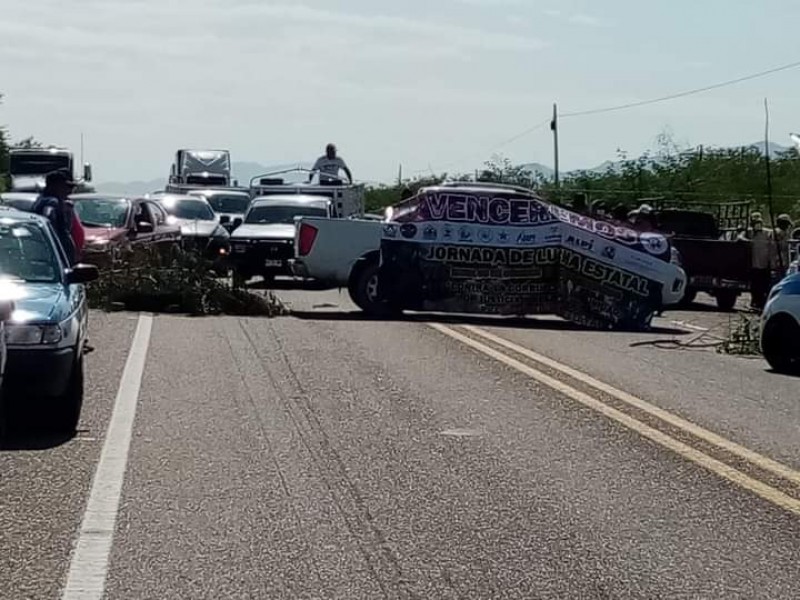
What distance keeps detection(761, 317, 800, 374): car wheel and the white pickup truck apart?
6.83 metres

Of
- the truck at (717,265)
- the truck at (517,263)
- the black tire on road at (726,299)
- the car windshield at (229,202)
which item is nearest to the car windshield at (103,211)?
the truck at (517,263)

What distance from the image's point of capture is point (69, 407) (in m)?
10.7

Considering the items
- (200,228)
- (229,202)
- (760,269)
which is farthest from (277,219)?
(229,202)

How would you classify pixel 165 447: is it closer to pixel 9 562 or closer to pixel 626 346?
pixel 9 562

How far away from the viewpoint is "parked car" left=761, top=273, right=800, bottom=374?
52.9ft

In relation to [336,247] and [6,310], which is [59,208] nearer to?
[6,310]

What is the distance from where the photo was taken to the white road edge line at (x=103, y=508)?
269 inches

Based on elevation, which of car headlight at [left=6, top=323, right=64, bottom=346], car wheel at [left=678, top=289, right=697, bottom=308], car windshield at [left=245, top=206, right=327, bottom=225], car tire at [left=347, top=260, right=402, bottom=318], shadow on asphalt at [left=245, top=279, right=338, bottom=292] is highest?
car windshield at [left=245, top=206, right=327, bottom=225]

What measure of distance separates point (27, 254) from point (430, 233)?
31.3ft

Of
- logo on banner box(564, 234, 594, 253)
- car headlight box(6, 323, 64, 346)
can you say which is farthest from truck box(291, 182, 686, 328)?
car headlight box(6, 323, 64, 346)

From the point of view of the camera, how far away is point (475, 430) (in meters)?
11.2

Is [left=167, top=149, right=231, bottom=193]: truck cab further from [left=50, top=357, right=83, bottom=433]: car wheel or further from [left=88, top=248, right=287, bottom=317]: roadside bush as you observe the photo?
[left=50, top=357, right=83, bottom=433]: car wheel

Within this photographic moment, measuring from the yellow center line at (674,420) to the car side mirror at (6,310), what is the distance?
190 inches

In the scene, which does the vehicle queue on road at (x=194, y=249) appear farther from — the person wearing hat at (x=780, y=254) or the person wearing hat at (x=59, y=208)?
the person wearing hat at (x=780, y=254)
